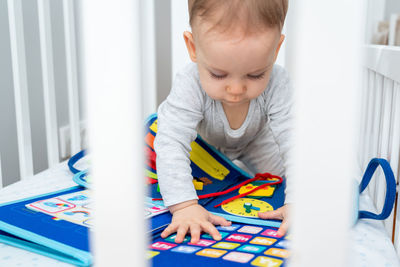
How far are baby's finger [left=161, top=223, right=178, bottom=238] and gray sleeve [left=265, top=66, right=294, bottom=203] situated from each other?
28 centimetres

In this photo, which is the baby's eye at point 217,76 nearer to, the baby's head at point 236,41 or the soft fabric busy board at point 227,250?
the baby's head at point 236,41

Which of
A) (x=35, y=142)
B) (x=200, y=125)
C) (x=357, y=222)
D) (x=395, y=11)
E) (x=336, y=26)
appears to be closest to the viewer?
(x=336, y=26)

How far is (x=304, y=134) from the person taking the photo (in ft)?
0.96

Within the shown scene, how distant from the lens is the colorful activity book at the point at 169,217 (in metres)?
0.54

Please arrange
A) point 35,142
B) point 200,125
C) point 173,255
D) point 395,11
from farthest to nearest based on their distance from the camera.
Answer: point 395,11 → point 35,142 → point 200,125 → point 173,255

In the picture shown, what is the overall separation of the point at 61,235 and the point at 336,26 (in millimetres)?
473

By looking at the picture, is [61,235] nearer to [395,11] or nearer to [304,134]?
[304,134]

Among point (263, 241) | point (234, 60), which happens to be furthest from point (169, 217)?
point (234, 60)

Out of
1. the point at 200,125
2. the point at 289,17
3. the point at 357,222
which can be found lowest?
the point at 357,222

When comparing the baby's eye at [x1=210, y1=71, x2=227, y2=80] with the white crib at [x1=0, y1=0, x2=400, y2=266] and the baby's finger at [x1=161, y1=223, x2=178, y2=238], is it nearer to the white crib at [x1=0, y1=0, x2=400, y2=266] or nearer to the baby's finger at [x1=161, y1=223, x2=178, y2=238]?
the white crib at [x1=0, y1=0, x2=400, y2=266]

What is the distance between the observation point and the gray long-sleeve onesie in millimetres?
720

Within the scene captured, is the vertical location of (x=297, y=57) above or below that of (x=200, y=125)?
above

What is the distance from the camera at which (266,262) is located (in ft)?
1.68

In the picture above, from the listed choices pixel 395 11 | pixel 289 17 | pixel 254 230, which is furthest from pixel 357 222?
pixel 395 11
